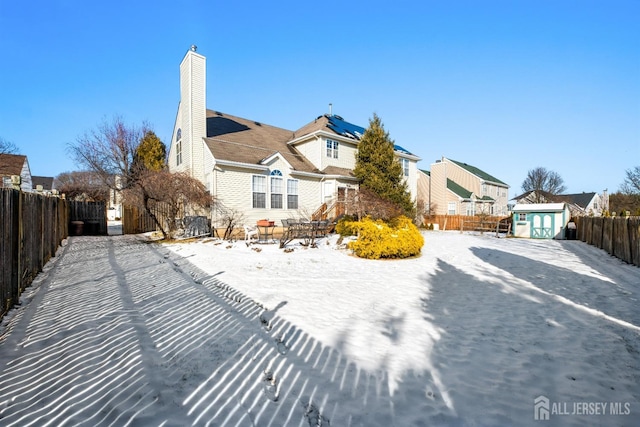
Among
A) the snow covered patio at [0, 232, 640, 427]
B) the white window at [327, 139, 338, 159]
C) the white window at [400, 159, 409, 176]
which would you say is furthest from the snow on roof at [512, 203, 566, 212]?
the snow covered patio at [0, 232, 640, 427]

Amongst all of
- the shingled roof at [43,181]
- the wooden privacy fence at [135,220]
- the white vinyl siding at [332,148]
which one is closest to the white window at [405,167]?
the white vinyl siding at [332,148]

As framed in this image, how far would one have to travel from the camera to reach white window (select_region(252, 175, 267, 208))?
681 inches

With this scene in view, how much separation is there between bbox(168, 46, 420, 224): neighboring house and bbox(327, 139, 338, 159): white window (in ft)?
0.23

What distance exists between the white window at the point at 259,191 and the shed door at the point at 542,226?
1760 cm

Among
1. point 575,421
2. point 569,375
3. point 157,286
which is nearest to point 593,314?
point 569,375

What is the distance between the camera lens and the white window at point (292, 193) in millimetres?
18688

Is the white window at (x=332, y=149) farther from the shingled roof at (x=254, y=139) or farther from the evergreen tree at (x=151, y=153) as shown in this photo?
the evergreen tree at (x=151, y=153)

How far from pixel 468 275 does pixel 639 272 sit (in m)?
5.16

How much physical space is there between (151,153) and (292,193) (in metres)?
14.9

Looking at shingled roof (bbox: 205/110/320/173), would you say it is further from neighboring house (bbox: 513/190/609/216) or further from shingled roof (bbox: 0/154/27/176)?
neighboring house (bbox: 513/190/609/216)

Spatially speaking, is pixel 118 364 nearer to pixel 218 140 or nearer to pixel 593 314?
pixel 593 314

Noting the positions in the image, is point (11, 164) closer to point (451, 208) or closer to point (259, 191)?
point (259, 191)

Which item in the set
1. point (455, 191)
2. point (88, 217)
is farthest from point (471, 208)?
point (88, 217)

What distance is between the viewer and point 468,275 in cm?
828
